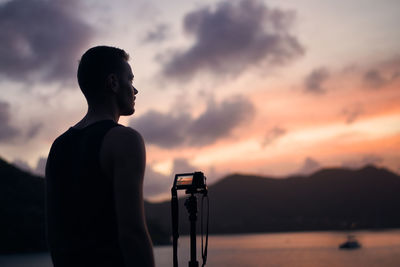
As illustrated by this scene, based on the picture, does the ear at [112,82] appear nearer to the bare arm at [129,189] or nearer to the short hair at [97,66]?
the short hair at [97,66]

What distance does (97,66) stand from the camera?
175 cm

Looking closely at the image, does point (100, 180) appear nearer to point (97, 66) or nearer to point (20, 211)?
point (97, 66)

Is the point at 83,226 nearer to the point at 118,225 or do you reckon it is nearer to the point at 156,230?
the point at 118,225

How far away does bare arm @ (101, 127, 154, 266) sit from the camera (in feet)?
4.78

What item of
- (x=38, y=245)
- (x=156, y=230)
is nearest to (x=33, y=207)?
(x=38, y=245)

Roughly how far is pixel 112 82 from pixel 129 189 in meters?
0.49

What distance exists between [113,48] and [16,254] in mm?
163049

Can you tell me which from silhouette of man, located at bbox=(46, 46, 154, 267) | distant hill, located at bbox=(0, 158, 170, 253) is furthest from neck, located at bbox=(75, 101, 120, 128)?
Answer: distant hill, located at bbox=(0, 158, 170, 253)

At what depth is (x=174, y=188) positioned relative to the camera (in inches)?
115

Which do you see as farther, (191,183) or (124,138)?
(191,183)

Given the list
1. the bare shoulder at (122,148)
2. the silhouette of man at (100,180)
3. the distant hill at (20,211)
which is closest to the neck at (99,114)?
the silhouette of man at (100,180)

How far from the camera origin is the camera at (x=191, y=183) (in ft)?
9.68

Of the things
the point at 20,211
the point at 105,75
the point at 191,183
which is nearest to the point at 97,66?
the point at 105,75

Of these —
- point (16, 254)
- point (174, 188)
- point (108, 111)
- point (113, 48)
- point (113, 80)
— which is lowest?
point (16, 254)
